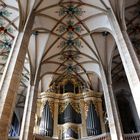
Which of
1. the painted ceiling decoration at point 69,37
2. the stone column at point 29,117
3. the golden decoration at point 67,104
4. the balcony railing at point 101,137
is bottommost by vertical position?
the balcony railing at point 101,137

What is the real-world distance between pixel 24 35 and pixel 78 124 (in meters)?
8.50

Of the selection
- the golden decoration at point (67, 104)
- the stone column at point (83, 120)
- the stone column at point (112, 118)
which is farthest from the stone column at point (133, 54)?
the golden decoration at point (67, 104)

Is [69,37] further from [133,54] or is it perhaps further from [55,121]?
[133,54]

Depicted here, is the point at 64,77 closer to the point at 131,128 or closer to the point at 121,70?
the point at 121,70

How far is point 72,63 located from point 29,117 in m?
6.95

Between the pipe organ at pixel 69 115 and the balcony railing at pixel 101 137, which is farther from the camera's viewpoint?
the pipe organ at pixel 69 115

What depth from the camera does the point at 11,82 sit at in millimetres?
8164

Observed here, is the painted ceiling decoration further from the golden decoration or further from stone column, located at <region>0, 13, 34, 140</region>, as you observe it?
stone column, located at <region>0, 13, 34, 140</region>

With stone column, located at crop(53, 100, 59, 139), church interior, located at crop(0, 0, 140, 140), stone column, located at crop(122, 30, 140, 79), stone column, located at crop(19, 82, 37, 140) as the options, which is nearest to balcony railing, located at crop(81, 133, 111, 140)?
church interior, located at crop(0, 0, 140, 140)

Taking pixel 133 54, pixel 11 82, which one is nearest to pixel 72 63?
pixel 133 54

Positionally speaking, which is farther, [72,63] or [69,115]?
[72,63]

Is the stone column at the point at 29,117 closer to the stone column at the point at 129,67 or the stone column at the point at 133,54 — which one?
the stone column at the point at 129,67

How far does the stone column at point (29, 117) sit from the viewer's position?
460 inches

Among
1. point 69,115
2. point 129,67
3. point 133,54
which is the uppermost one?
point 133,54
